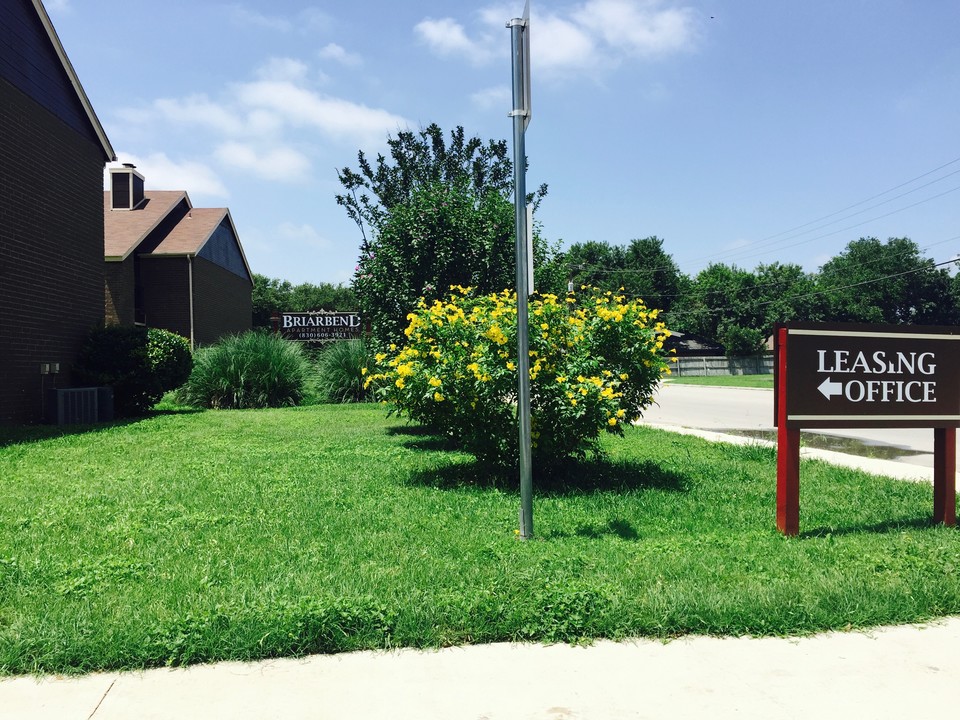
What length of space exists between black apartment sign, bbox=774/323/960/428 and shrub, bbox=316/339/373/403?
14.5 m

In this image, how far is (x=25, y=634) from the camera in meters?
3.63

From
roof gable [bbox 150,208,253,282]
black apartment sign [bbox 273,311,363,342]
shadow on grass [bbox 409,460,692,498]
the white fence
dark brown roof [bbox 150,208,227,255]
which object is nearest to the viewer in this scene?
shadow on grass [bbox 409,460,692,498]

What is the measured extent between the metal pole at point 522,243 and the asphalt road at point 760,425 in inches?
171

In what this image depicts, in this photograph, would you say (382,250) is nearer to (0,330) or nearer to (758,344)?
(0,330)

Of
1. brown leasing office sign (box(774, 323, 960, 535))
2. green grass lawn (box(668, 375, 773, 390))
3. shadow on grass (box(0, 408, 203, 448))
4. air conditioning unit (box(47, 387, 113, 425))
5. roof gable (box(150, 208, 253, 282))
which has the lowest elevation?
green grass lawn (box(668, 375, 773, 390))

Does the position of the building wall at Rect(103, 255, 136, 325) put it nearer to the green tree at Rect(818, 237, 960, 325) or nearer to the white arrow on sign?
the white arrow on sign

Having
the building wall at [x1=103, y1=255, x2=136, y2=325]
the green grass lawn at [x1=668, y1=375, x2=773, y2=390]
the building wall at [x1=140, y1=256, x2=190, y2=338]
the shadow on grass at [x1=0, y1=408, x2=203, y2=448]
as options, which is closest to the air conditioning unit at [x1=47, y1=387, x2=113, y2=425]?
the shadow on grass at [x1=0, y1=408, x2=203, y2=448]

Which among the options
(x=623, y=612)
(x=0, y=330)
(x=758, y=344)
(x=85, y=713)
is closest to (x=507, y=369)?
(x=623, y=612)

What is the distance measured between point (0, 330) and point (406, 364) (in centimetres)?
971

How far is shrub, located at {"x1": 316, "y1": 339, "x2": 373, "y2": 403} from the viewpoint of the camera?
19375mm

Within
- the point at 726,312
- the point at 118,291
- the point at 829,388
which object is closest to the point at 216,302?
the point at 118,291

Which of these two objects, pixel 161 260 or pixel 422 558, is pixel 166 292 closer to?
pixel 161 260

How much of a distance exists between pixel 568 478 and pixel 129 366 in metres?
12.0

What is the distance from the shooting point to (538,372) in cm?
721
